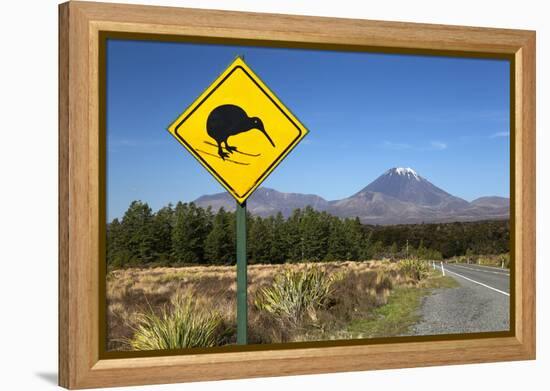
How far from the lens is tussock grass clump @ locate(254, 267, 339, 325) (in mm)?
10852

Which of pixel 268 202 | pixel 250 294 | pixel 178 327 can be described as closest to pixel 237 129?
pixel 268 202

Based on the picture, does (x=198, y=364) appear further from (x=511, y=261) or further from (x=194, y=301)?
(x=511, y=261)

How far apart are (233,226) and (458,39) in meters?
3.44

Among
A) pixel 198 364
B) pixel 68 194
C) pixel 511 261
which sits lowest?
pixel 198 364

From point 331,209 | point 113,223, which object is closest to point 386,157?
point 331,209

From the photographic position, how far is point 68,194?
9.69 m

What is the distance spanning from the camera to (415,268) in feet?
38.6

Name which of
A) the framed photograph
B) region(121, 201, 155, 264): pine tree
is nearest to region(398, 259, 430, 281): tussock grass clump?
the framed photograph

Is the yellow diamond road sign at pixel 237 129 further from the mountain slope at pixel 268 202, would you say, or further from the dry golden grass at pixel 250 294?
the dry golden grass at pixel 250 294

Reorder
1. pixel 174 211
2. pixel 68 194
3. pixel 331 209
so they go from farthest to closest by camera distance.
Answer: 1. pixel 331 209
2. pixel 174 211
3. pixel 68 194

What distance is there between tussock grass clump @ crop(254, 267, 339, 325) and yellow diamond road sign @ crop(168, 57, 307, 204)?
3.74ft

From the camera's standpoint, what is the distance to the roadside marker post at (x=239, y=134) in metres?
10.3

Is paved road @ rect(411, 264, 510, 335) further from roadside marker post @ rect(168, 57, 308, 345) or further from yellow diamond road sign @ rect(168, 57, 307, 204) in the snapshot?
yellow diamond road sign @ rect(168, 57, 307, 204)

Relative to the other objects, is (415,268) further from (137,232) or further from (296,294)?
(137,232)
